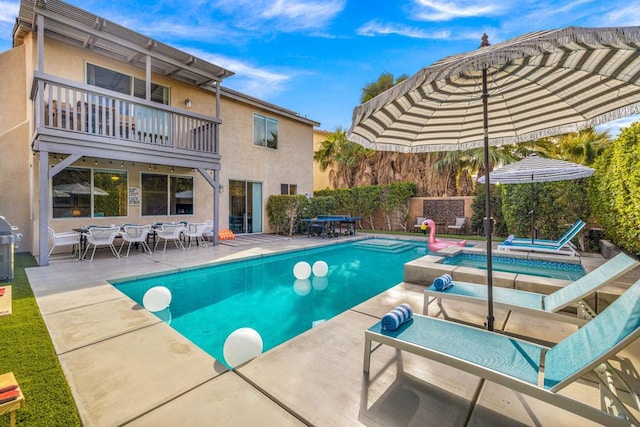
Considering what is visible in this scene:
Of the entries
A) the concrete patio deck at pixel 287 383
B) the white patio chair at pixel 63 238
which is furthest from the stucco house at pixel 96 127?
the concrete patio deck at pixel 287 383

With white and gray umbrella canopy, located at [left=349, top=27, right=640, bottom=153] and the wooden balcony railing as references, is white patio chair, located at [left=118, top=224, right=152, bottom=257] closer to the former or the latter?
the wooden balcony railing

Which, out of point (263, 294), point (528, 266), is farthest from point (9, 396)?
point (528, 266)

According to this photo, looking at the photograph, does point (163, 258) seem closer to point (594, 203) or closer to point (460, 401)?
point (460, 401)

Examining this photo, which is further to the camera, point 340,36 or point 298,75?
point 298,75

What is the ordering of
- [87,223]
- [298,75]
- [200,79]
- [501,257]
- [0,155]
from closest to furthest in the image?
[501,257]
[0,155]
[87,223]
[200,79]
[298,75]

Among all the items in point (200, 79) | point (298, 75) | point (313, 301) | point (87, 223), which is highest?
point (298, 75)

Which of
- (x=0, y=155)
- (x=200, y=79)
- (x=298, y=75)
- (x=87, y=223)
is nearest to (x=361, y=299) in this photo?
(x=87, y=223)

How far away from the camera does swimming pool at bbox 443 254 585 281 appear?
671 cm

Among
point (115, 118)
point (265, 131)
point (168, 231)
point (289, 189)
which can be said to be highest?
point (265, 131)

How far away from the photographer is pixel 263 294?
596 cm

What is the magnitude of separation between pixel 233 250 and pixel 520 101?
8.43 metres

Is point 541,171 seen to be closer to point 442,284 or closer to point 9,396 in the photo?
point 442,284

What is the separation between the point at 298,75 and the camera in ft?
53.4

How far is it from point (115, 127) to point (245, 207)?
254 inches
